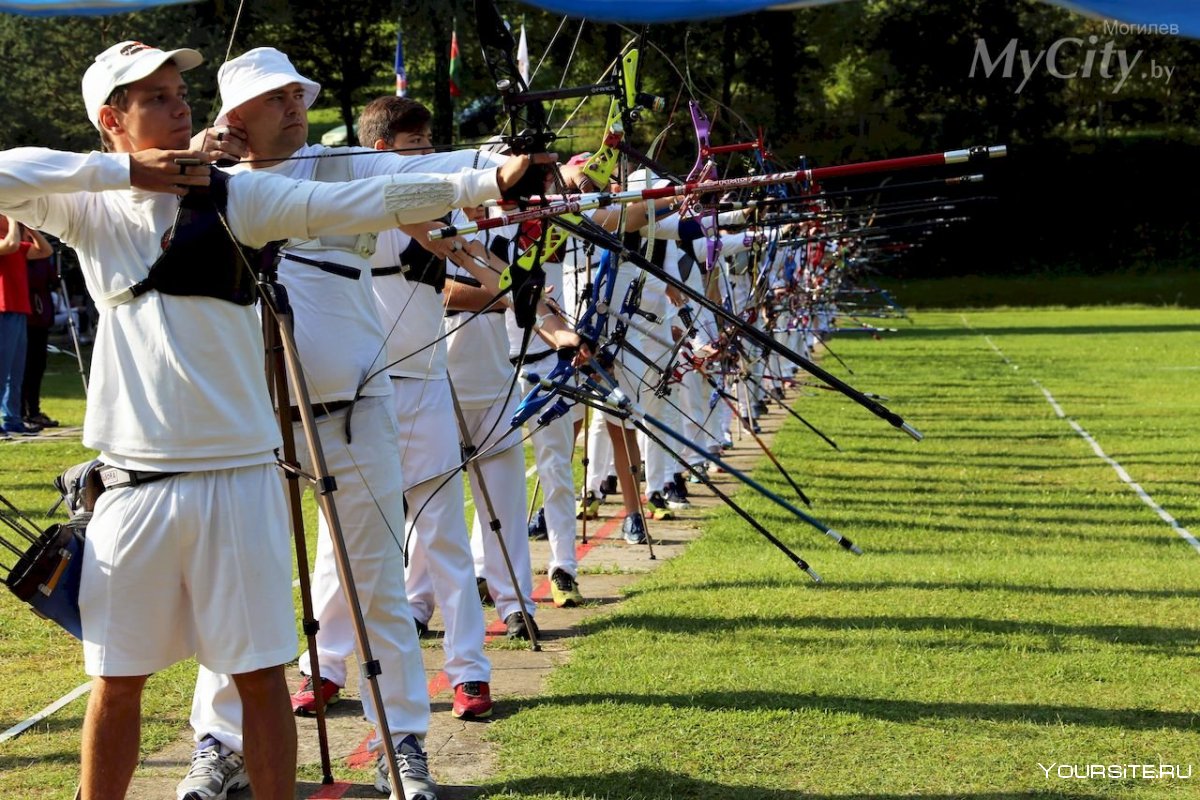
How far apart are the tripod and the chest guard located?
12.6 inches

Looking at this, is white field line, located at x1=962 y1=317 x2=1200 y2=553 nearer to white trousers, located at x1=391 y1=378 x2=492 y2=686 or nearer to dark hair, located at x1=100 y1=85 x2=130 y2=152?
white trousers, located at x1=391 y1=378 x2=492 y2=686

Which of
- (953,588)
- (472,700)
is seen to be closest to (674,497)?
(953,588)

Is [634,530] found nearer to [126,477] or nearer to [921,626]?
[921,626]

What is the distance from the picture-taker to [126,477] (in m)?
3.58

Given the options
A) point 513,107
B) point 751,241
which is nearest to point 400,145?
point 513,107

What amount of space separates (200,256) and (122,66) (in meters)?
0.51

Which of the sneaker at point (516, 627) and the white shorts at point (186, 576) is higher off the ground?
the white shorts at point (186, 576)

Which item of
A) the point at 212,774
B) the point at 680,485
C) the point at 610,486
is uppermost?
the point at 212,774

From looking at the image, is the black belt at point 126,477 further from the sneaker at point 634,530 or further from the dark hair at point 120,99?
the sneaker at point 634,530

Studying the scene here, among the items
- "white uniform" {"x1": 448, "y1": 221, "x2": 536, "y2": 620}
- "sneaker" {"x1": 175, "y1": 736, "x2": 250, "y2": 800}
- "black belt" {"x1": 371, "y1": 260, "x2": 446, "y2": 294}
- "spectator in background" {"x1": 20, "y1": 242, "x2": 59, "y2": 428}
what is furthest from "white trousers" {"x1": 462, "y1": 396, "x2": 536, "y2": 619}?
"spectator in background" {"x1": 20, "y1": 242, "x2": 59, "y2": 428}

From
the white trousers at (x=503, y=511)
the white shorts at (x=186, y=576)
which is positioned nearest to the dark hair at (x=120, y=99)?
the white shorts at (x=186, y=576)

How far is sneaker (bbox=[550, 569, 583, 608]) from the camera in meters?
7.12

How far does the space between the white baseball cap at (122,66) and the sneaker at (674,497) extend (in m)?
6.89

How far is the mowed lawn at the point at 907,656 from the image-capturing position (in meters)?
4.65
